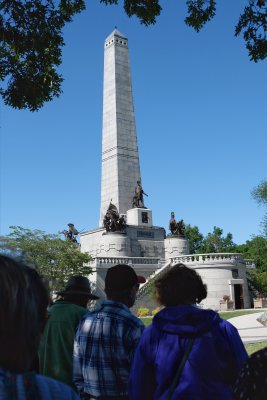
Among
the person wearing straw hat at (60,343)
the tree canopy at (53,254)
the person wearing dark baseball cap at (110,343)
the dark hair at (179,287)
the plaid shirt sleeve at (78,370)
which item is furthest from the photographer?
the tree canopy at (53,254)

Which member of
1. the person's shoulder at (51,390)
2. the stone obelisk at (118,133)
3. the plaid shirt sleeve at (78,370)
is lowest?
the plaid shirt sleeve at (78,370)

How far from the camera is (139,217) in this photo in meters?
40.0

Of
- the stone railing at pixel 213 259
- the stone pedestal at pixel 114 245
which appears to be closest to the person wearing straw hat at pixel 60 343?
the stone railing at pixel 213 259

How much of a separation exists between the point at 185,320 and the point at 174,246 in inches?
1509

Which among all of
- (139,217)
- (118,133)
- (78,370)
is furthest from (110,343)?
(118,133)

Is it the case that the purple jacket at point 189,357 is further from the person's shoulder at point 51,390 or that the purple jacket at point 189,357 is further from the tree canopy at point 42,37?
the tree canopy at point 42,37

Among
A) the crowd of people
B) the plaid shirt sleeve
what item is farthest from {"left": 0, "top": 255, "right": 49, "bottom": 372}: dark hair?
the plaid shirt sleeve

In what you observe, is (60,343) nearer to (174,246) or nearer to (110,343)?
(110,343)

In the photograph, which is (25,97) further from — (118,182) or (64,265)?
(118,182)

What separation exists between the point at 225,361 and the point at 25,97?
778 centimetres

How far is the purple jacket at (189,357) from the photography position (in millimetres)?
2566

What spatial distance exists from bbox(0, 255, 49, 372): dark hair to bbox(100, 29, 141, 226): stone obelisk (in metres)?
38.4

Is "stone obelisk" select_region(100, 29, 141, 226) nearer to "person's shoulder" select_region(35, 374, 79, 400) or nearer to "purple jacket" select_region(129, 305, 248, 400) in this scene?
"purple jacket" select_region(129, 305, 248, 400)

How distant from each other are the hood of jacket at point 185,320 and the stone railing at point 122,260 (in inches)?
1268
